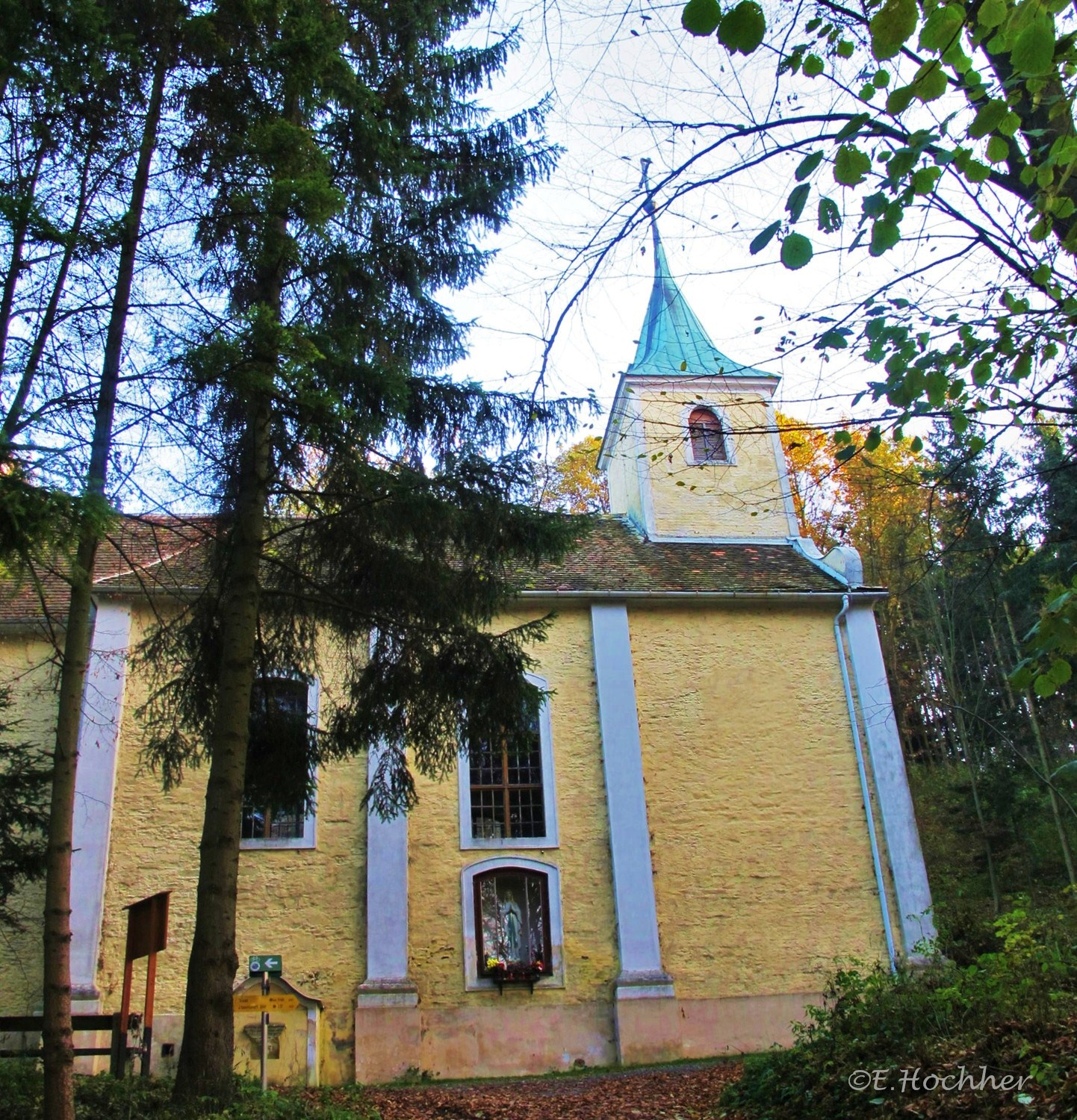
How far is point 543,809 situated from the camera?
1386 centimetres

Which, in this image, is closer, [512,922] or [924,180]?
[924,180]

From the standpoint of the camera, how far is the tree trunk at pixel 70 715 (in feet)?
20.3

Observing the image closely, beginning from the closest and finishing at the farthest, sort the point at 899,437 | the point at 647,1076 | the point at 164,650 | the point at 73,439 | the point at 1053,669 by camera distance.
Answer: the point at 1053,669 < the point at 899,437 < the point at 73,439 < the point at 164,650 < the point at 647,1076

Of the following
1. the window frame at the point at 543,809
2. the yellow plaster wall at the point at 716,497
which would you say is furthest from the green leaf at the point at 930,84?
the yellow plaster wall at the point at 716,497

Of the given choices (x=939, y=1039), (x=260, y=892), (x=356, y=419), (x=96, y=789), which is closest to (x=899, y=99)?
(x=356, y=419)

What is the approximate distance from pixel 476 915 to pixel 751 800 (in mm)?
4315

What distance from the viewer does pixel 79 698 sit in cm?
704

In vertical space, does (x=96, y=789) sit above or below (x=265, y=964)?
above

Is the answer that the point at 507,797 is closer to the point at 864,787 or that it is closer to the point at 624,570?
the point at 624,570

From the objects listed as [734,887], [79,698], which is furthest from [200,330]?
[734,887]

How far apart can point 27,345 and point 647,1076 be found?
32.4 feet

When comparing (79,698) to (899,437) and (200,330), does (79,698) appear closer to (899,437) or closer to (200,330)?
(200,330)

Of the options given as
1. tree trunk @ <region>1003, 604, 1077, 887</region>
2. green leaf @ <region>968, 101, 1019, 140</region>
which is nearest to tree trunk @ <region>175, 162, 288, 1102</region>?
green leaf @ <region>968, 101, 1019, 140</region>

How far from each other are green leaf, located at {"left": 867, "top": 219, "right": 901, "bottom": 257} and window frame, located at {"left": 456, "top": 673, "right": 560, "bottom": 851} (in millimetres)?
10119
